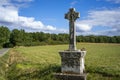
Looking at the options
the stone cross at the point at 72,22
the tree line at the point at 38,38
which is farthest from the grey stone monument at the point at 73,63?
the tree line at the point at 38,38

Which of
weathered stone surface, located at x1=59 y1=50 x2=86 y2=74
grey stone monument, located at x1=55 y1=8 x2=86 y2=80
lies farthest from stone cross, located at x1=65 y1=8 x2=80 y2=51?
weathered stone surface, located at x1=59 y1=50 x2=86 y2=74

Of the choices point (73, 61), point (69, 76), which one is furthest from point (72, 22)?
point (69, 76)

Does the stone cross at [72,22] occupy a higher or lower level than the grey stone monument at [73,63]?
higher

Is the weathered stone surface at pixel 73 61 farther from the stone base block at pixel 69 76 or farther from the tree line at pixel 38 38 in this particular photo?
the tree line at pixel 38 38

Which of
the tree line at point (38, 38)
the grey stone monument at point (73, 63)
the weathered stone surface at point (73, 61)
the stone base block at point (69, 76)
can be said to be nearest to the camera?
the stone base block at point (69, 76)

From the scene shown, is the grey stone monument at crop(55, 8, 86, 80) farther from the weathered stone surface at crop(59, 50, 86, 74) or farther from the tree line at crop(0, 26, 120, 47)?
the tree line at crop(0, 26, 120, 47)

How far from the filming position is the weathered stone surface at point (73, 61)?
10.2 metres

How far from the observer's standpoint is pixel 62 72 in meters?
10.6

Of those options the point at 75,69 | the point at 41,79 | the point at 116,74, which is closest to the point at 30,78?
the point at 41,79

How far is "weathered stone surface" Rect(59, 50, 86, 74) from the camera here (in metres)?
10.2

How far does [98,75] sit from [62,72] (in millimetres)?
1645

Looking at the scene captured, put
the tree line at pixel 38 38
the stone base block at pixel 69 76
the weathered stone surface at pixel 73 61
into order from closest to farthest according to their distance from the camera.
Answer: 1. the stone base block at pixel 69 76
2. the weathered stone surface at pixel 73 61
3. the tree line at pixel 38 38

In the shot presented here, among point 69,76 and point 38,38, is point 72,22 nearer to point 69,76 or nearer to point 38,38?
point 69,76

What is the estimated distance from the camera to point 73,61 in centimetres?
1034
